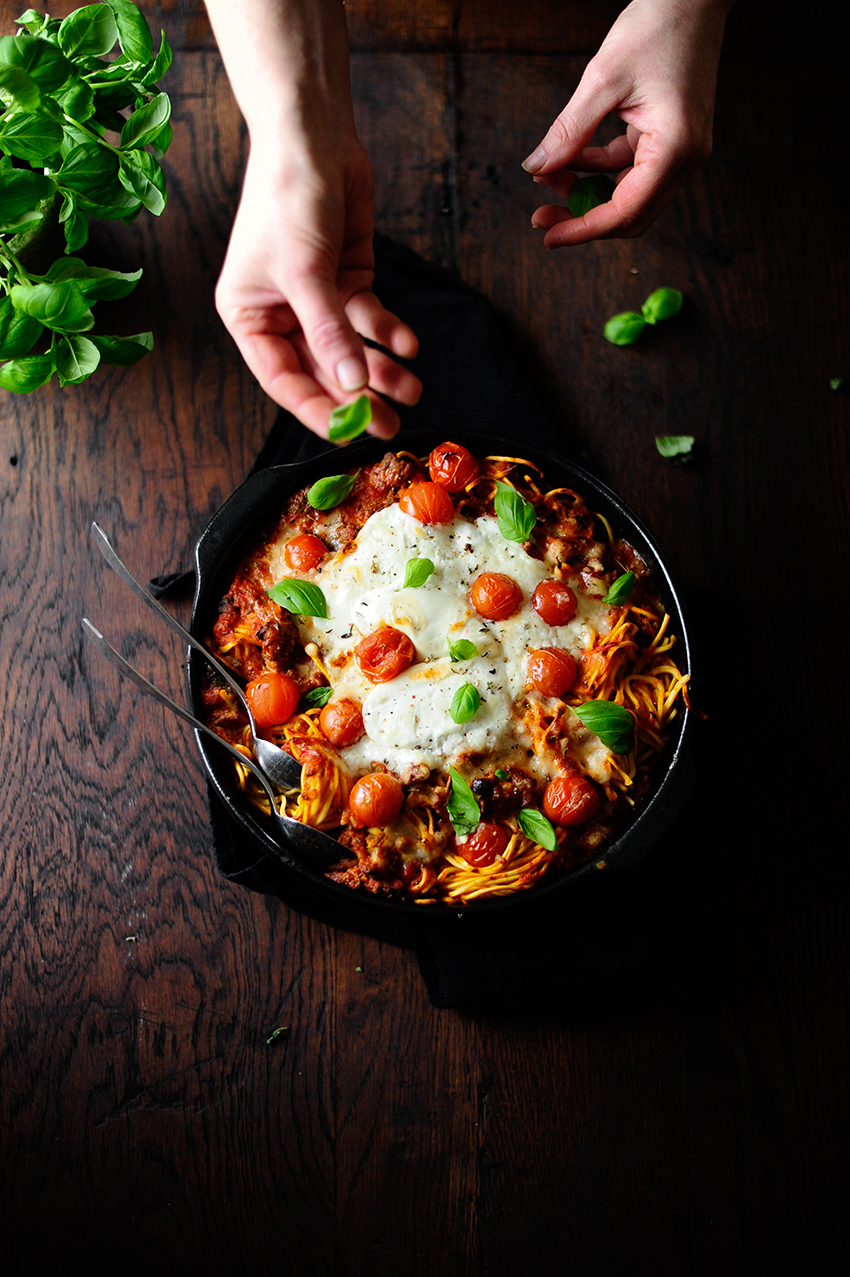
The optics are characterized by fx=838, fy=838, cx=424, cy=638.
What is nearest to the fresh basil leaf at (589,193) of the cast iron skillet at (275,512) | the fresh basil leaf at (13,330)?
the cast iron skillet at (275,512)

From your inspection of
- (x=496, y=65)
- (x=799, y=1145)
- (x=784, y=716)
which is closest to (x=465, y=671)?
(x=784, y=716)

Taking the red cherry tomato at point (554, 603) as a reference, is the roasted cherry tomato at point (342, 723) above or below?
below

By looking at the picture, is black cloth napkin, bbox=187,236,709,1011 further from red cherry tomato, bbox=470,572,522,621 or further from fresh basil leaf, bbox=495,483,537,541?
red cherry tomato, bbox=470,572,522,621

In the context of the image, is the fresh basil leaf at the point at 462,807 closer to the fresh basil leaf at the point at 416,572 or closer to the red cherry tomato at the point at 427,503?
the fresh basil leaf at the point at 416,572

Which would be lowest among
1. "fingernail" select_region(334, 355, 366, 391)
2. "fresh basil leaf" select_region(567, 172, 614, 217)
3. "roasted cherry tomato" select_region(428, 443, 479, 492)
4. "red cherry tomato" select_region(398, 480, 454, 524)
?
"red cherry tomato" select_region(398, 480, 454, 524)

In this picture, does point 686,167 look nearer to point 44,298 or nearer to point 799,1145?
point 44,298

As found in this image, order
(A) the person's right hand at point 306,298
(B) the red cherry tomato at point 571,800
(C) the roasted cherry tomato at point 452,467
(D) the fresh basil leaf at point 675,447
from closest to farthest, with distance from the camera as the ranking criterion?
(A) the person's right hand at point 306,298 < (B) the red cherry tomato at point 571,800 < (C) the roasted cherry tomato at point 452,467 < (D) the fresh basil leaf at point 675,447

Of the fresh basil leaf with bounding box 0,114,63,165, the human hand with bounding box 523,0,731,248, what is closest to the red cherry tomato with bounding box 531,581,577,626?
the human hand with bounding box 523,0,731,248
